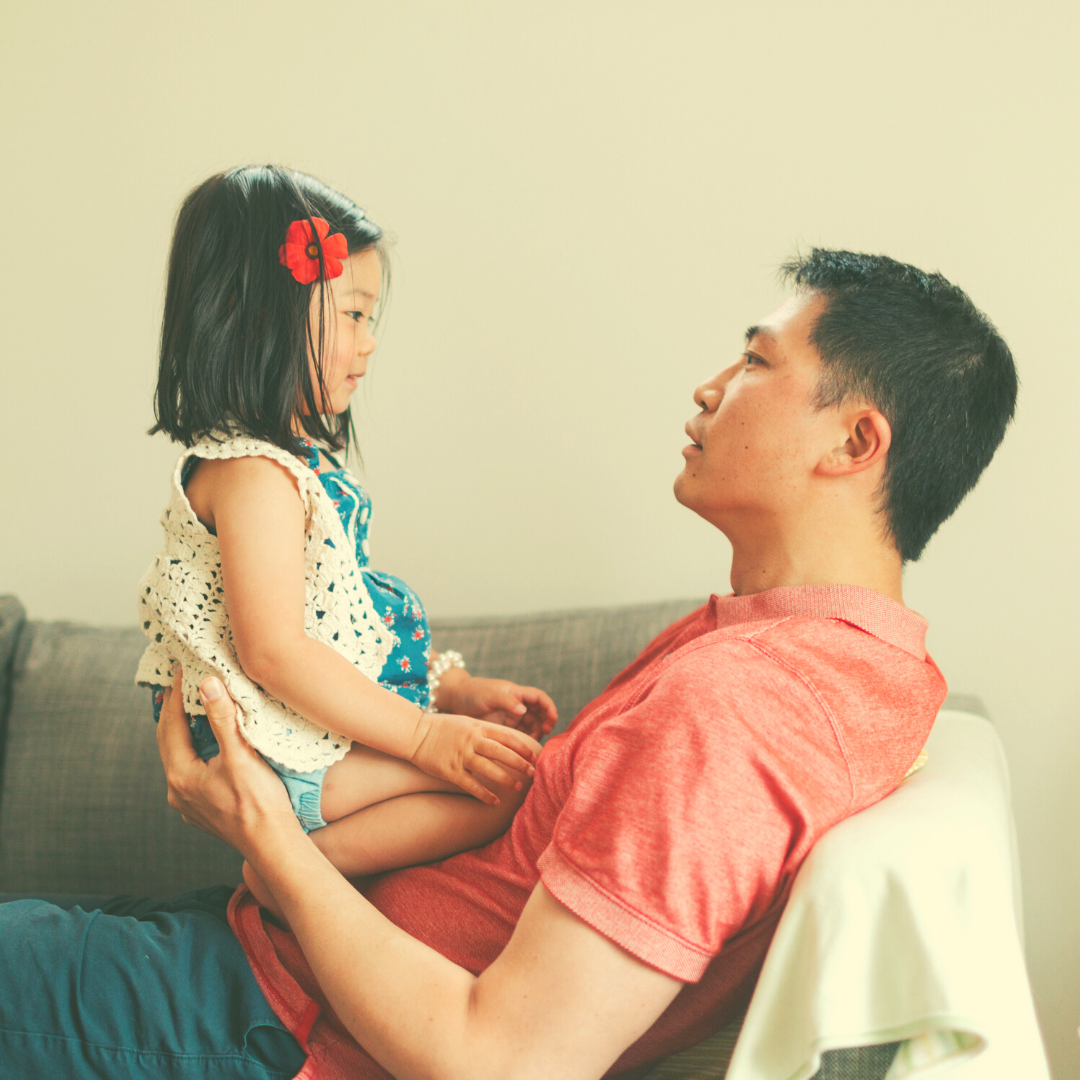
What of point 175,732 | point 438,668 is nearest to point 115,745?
point 175,732

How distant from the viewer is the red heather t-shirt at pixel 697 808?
0.71 m

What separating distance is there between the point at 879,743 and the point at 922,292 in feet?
1.69

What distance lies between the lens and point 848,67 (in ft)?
5.11

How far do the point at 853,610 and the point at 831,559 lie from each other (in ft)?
0.27

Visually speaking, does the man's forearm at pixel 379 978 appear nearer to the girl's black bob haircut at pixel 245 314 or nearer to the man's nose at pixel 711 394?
the girl's black bob haircut at pixel 245 314

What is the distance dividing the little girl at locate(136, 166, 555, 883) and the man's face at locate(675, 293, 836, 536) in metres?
0.37

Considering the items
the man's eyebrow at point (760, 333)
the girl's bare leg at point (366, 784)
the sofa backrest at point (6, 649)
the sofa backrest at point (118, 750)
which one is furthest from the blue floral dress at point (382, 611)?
the sofa backrest at point (6, 649)

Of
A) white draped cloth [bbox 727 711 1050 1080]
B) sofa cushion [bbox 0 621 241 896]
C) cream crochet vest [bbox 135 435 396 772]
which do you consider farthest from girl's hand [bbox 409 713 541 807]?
sofa cushion [bbox 0 621 241 896]

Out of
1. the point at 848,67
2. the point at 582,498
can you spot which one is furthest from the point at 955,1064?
the point at 848,67

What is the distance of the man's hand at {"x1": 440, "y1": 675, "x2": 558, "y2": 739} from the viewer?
123cm

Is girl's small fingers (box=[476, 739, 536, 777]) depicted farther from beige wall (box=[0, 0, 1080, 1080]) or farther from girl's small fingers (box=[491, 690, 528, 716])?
beige wall (box=[0, 0, 1080, 1080])

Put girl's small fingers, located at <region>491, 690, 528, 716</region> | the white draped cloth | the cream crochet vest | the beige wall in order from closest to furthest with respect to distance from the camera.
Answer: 1. the white draped cloth
2. the cream crochet vest
3. girl's small fingers, located at <region>491, 690, 528, 716</region>
4. the beige wall

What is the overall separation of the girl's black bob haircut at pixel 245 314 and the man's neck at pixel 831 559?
0.59m

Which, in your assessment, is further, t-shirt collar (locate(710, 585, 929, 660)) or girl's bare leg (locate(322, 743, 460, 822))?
girl's bare leg (locate(322, 743, 460, 822))
